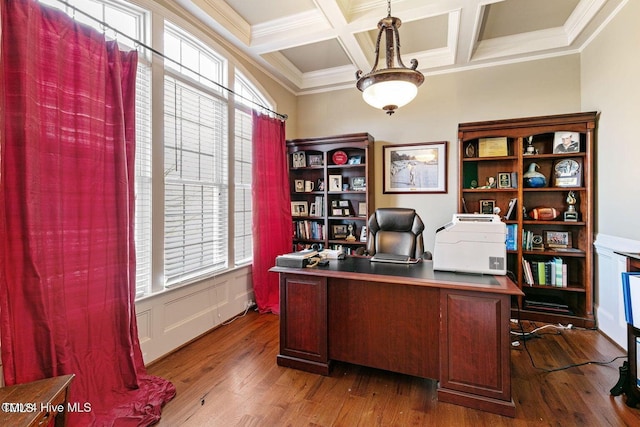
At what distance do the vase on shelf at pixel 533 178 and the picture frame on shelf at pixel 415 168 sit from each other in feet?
2.65

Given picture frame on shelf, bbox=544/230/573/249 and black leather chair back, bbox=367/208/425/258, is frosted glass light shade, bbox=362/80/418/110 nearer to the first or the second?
black leather chair back, bbox=367/208/425/258

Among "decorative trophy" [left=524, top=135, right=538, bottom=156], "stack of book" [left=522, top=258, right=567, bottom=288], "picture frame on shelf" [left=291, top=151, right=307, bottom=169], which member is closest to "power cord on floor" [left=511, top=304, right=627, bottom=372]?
"stack of book" [left=522, top=258, right=567, bottom=288]

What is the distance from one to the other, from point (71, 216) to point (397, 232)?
8.24 feet

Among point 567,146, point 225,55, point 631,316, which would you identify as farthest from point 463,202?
point 225,55

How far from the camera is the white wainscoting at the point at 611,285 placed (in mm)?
2439

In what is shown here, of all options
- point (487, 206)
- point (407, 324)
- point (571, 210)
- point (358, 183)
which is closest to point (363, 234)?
point (358, 183)

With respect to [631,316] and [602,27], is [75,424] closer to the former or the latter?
[631,316]

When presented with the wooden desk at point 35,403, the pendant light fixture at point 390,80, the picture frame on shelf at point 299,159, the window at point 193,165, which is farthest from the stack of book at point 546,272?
the wooden desk at point 35,403

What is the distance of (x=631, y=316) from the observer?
172 centimetres

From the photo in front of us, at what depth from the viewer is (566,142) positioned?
2969 millimetres

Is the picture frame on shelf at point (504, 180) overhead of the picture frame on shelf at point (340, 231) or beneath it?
overhead

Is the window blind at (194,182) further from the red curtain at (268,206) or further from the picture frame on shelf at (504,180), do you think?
the picture frame on shelf at (504,180)

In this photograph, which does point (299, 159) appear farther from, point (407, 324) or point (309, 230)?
point (407, 324)

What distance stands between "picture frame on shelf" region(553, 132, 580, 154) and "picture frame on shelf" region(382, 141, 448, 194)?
1049 mm
